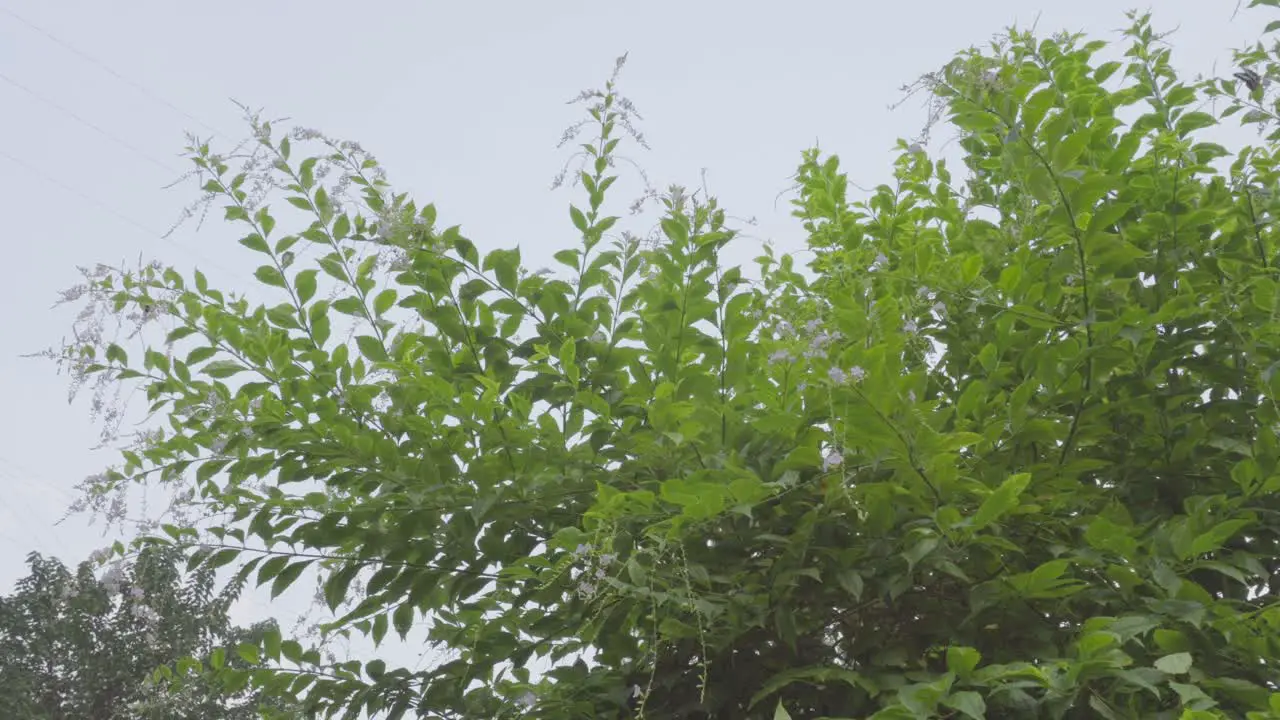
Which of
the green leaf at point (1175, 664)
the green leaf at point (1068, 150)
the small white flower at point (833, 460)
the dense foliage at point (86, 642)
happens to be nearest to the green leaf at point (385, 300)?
the small white flower at point (833, 460)

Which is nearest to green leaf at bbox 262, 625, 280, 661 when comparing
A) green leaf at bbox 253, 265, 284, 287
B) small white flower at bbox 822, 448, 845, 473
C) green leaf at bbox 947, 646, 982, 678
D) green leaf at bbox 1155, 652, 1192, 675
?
green leaf at bbox 253, 265, 284, 287

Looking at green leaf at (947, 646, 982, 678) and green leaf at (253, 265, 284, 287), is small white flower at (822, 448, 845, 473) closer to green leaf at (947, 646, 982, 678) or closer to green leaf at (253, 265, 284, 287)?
green leaf at (947, 646, 982, 678)

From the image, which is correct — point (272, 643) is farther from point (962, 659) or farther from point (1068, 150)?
point (1068, 150)

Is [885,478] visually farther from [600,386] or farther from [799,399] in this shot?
[600,386]

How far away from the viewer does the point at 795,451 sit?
5.68 feet

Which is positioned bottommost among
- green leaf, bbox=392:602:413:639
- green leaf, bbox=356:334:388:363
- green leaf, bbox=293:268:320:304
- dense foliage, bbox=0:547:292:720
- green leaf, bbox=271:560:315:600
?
green leaf, bbox=392:602:413:639

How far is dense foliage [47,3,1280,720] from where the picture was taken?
1.74 m

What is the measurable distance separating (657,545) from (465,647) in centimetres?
69

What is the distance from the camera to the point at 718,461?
183 centimetres

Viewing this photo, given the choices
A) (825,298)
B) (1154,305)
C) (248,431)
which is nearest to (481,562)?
(248,431)

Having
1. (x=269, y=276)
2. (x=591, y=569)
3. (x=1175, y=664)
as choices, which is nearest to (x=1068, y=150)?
(x=1175, y=664)

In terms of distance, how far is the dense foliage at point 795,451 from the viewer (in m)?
1.74

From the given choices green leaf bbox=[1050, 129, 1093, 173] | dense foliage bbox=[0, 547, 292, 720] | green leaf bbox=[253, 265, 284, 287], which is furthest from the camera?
dense foliage bbox=[0, 547, 292, 720]

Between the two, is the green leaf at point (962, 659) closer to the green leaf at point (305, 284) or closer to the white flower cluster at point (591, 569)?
the white flower cluster at point (591, 569)
